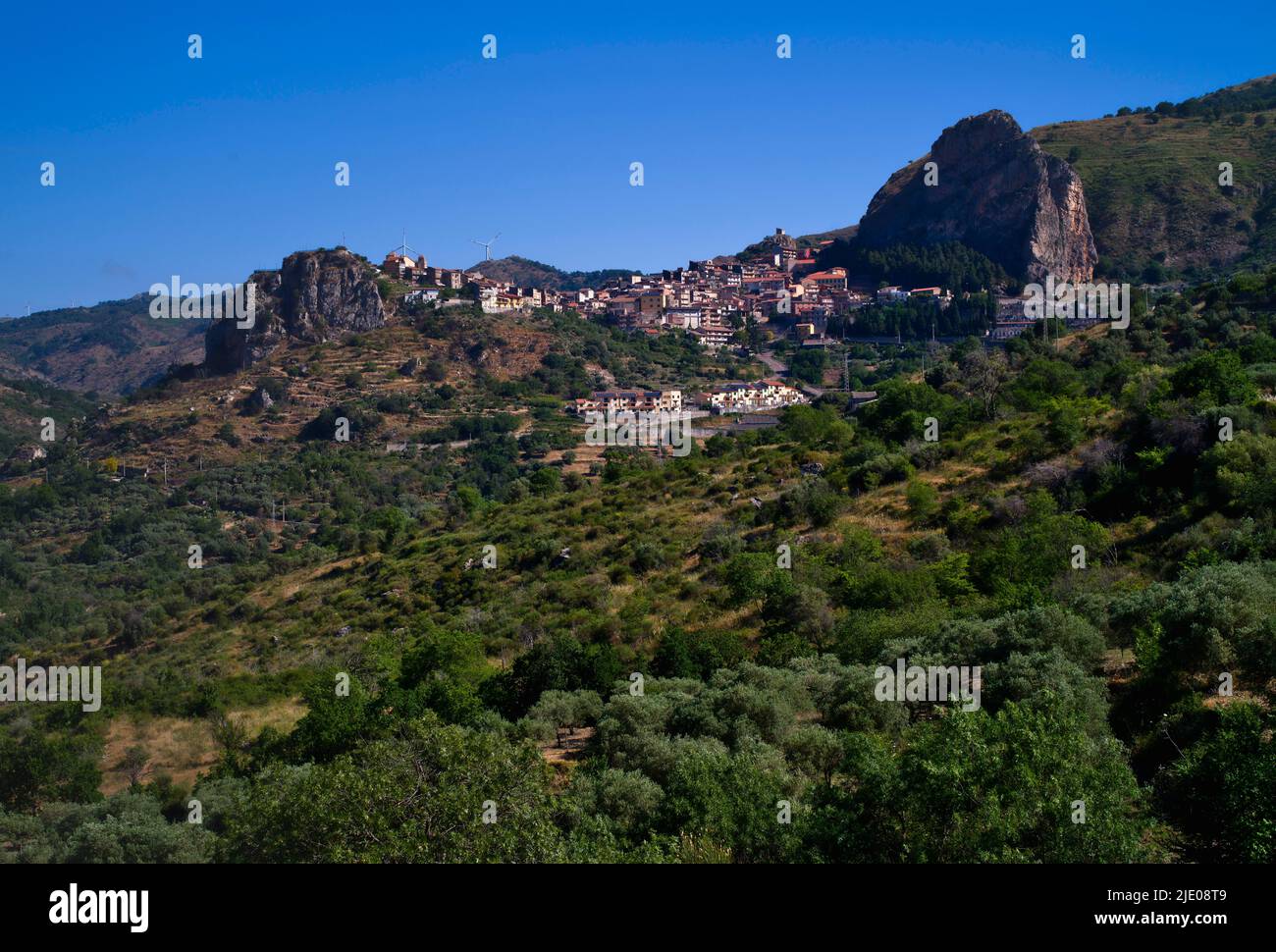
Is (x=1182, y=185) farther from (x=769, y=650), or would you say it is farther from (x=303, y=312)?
(x=769, y=650)

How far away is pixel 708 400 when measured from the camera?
2591 inches

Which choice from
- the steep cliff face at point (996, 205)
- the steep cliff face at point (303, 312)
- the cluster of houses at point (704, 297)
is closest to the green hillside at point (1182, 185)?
the steep cliff face at point (996, 205)

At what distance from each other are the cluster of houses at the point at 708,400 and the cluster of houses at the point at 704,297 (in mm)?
19136

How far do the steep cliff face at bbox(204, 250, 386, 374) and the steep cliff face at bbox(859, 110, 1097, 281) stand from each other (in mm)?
56301

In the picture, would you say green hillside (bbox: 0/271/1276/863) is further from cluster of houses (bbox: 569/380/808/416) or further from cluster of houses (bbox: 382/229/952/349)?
cluster of houses (bbox: 382/229/952/349)

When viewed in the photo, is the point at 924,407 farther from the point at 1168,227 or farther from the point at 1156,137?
the point at 1156,137

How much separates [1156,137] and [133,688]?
99.5 m

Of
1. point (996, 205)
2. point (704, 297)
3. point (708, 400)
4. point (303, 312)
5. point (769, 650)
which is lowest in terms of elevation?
point (769, 650)

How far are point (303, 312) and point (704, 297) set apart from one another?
138 feet

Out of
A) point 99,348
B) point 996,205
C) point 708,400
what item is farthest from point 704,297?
point 99,348

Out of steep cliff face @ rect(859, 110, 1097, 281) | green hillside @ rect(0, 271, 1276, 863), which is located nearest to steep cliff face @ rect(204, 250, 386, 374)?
green hillside @ rect(0, 271, 1276, 863)

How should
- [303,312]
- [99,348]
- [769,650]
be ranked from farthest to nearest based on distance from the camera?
[99,348], [303,312], [769,650]
